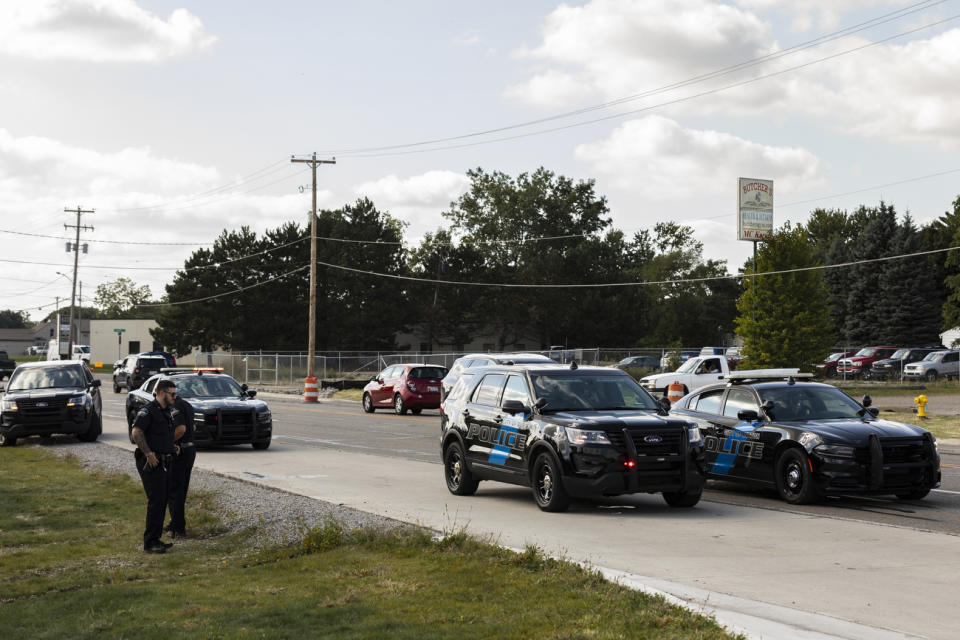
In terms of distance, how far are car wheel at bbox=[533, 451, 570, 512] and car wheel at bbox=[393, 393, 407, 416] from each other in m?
21.9

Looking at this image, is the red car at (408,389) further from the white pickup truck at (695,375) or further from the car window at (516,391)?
the car window at (516,391)

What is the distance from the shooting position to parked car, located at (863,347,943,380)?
180ft

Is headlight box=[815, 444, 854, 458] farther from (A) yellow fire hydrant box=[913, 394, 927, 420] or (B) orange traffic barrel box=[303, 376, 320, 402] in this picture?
(B) orange traffic barrel box=[303, 376, 320, 402]

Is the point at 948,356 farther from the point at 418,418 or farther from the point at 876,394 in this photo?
the point at 418,418

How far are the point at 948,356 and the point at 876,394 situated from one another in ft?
45.7

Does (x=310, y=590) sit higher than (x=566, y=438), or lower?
lower

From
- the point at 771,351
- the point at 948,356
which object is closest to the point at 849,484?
the point at 771,351

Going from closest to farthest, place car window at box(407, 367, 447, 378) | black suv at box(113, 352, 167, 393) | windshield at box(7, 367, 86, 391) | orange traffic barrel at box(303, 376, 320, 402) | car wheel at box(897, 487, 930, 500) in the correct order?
car wheel at box(897, 487, 930, 500) → windshield at box(7, 367, 86, 391) → car window at box(407, 367, 447, 378) → orange traffic barrel at box(303, 376, 320, 402) → black suv at box(113, 352, 167, 393)

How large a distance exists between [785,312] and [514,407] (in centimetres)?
3827

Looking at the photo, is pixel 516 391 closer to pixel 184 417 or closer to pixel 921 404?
pixel 184 417

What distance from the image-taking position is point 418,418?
32094 mm

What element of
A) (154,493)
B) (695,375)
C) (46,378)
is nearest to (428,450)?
Result: (46,378)

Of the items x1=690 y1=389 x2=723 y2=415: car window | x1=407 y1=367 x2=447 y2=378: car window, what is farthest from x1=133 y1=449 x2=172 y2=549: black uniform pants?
x1=407 y1=367 x2=447 y2=378: car window

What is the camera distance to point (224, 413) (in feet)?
68.1
